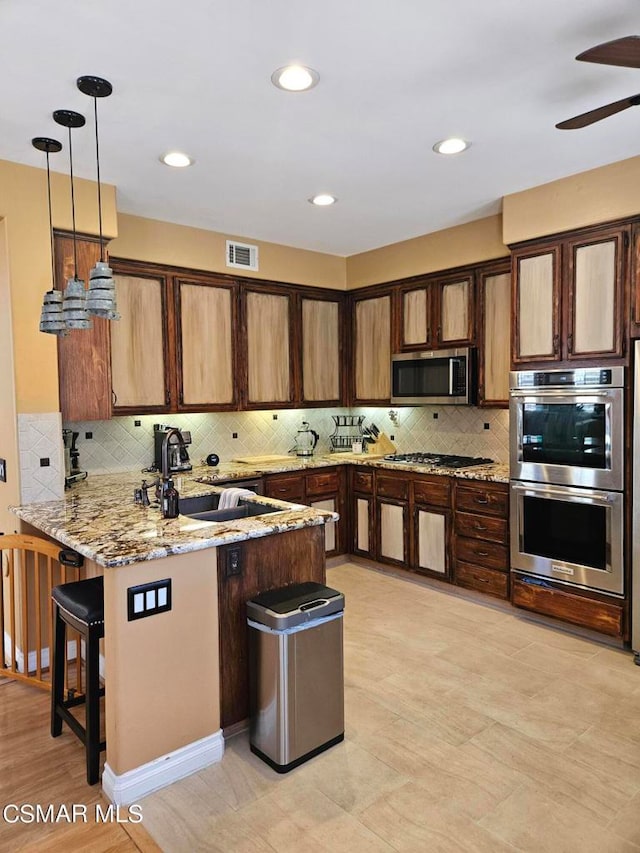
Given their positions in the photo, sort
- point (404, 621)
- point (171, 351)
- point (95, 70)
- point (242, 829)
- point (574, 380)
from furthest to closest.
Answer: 1. point (171, 351)
2. point (404, 621)
3. point (574, 380)
4. point (95, 70)
5. point (242, 829)

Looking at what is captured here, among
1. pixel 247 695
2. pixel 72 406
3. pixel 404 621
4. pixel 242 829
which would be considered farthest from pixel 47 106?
pixel 404 621

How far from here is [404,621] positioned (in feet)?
12.8

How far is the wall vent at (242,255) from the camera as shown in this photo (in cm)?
472

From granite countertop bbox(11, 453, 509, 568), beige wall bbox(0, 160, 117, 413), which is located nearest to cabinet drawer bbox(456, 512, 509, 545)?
granite countertop bbox(11, 453, 509, 568)

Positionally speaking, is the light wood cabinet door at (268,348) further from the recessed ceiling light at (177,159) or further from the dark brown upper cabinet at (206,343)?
the recessed ceiling light at (177,159)

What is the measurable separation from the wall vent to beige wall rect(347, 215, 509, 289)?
3.65 feet

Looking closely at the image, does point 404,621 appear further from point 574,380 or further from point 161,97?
point 161,97

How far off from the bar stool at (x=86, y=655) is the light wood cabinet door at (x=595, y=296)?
302cm

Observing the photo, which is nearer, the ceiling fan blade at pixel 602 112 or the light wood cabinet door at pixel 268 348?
the ceiling fan blade at pixel 602 112

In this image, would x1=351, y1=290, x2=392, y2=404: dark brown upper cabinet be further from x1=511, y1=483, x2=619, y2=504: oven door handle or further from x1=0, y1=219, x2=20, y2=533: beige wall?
x1=0, y1=219, x2=20, y2=533: beige wall

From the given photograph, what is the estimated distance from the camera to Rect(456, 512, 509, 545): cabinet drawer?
3.98 m

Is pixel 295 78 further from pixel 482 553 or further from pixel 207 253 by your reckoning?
pixel 482 553

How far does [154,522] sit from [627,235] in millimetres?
3049

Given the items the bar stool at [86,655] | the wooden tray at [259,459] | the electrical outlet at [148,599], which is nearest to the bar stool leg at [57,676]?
the bar stool at [86,655]
